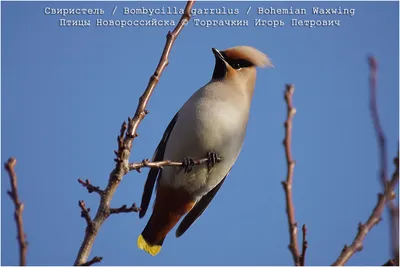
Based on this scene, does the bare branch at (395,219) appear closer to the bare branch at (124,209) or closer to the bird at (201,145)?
the bare branch at (124,209)

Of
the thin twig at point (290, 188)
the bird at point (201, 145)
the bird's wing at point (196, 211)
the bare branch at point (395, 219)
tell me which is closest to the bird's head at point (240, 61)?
the bird at point (201, 145)

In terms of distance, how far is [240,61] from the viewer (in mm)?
4699

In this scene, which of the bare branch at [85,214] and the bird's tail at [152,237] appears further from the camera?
the bird's tail at [152,237]

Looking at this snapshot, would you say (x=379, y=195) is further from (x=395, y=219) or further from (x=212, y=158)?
(x=212, y=158)

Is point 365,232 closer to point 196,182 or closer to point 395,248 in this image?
point 395,248

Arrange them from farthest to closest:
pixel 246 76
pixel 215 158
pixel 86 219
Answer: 1. pixel 246 76
2. pixel 215 158
3. pixel 86 219

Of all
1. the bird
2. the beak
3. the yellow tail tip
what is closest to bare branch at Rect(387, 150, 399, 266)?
the bird

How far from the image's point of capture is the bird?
392cm

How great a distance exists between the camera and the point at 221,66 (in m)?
4.66

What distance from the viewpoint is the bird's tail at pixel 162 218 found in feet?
13.9

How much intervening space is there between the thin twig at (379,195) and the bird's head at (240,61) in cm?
309

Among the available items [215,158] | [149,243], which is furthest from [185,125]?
[149,243]

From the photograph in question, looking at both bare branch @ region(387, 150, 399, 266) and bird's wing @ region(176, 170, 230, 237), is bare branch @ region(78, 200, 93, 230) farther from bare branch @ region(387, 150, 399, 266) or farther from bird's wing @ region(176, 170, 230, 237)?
bird's wing @ region(176, 170, 230, 237)

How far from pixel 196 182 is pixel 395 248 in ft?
9.51
